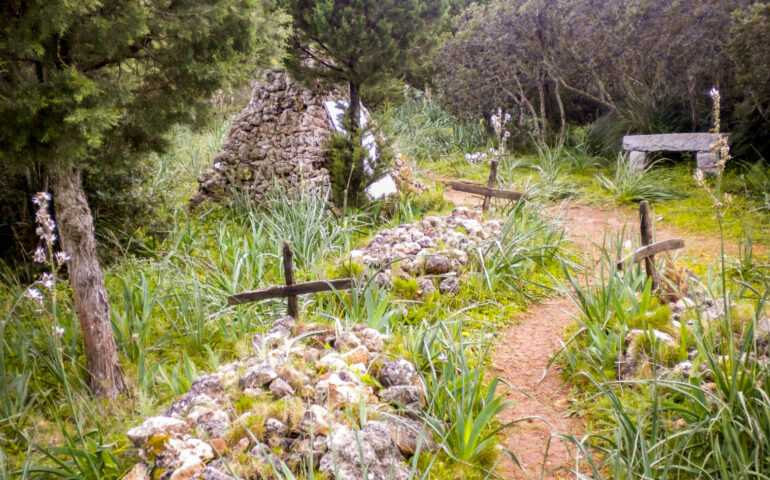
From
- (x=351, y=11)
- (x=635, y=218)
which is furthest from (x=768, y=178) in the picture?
(x=351, y=11)

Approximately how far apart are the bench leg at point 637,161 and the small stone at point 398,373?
277 inches

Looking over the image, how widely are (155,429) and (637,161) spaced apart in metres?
8.66

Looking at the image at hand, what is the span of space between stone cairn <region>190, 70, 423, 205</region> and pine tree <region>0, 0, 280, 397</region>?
3.48 metres

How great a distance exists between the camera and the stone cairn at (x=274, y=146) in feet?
23.5

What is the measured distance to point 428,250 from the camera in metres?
5.13

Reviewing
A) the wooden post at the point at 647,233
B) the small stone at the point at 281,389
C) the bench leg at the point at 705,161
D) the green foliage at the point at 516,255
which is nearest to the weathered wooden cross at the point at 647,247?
the wooden post at the point at 647,233

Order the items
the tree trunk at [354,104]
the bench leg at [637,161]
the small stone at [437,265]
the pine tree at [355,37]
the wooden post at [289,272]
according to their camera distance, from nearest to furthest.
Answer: the wooden post at [289,272] → the small stone at [437,265] → the pine tree at [355,37] → the tree trunk at [354,104] → the bench leg at [637,161]

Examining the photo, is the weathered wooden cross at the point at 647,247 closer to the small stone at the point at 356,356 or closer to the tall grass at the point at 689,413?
the tall grass at the point at 689,413

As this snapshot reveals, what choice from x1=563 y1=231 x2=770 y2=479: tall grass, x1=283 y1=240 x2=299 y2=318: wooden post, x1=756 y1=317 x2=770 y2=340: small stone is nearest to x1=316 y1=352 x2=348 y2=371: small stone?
x1=283 y1=240 x2=299 y2=318: wooden post

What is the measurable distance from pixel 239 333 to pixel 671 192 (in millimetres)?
6922

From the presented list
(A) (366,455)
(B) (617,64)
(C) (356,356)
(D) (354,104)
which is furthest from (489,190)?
(B) (617,64)

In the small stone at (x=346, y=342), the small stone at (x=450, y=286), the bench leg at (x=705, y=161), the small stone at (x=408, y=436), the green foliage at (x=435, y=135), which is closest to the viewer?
the small stone at (x=408, y=436)

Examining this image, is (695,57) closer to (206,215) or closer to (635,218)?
(635,218)

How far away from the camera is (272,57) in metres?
3.69
